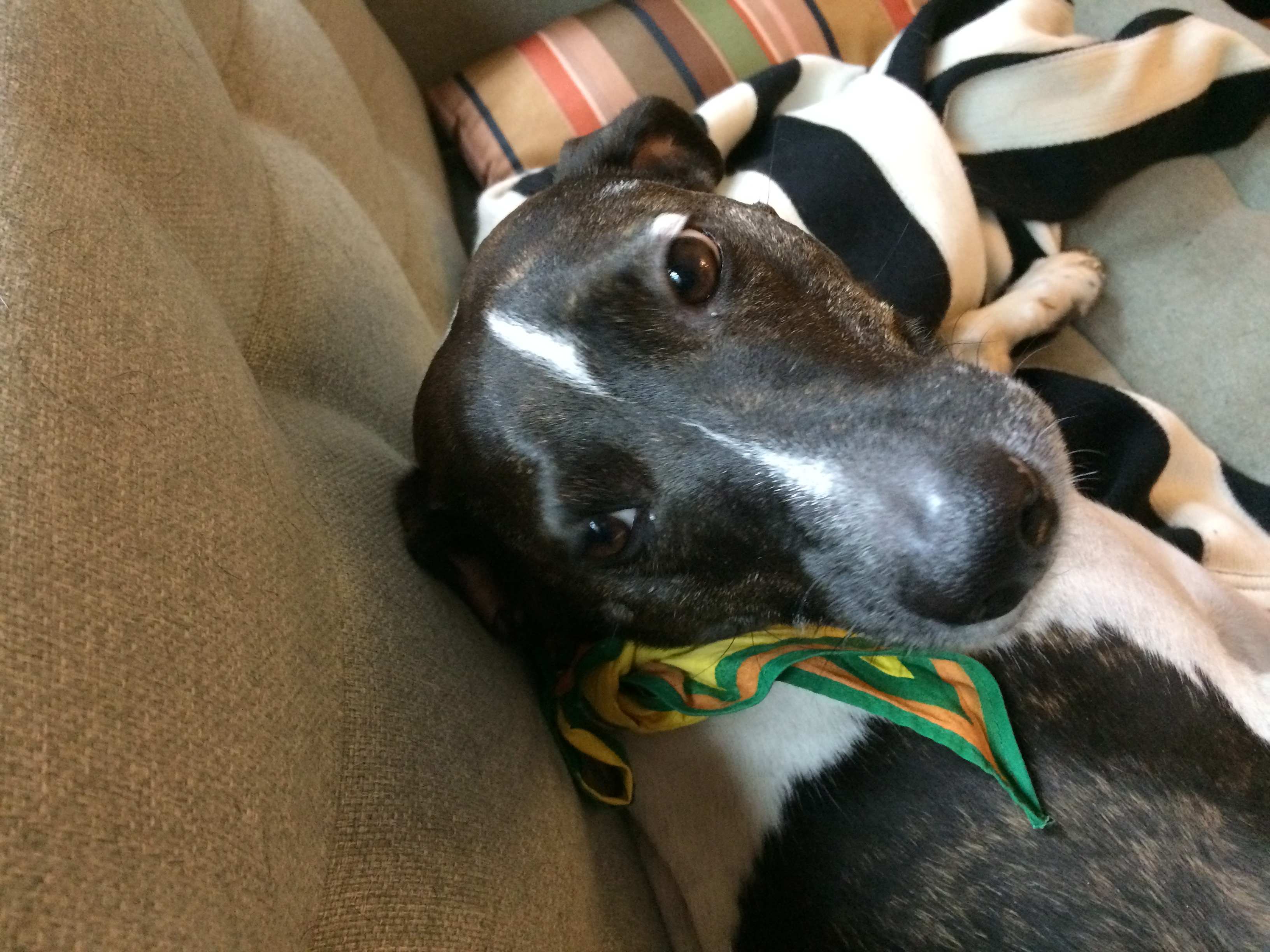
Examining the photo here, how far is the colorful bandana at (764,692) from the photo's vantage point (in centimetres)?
144

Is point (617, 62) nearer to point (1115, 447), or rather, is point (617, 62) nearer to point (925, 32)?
point (925, 32)

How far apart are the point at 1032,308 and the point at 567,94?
5.45 ft

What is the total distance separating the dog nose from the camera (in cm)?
121

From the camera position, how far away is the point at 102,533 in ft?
2.76

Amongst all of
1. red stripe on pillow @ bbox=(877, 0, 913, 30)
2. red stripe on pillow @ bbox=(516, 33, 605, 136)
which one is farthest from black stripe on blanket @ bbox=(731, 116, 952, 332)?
red stripe on pillow @ bbox=(877, 0, 913, 30)

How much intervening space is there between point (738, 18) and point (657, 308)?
82.1 inches

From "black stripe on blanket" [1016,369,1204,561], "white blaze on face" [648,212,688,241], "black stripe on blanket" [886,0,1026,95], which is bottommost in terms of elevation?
"black stripe on blanket" [1016,369,1204,561]

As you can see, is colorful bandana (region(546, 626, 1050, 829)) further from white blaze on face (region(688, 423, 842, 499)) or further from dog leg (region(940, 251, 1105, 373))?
dog leg (region(940, 251, 1105, 373))

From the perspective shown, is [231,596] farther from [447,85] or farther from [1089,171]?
[447,85]

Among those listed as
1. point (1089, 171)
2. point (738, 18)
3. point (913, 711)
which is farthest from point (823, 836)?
point (738, 18)

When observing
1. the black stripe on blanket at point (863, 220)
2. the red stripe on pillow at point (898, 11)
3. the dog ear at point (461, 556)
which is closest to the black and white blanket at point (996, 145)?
the black stripe on blanket at point (863, 220)

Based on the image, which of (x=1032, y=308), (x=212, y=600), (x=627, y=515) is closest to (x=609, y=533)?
(x=627, y=515)

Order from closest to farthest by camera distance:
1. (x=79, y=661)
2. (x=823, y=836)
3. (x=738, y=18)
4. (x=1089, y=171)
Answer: (x=79, y=661)
(x=823, y=836)
(x=1089, y=171)
(x=738, y=18)

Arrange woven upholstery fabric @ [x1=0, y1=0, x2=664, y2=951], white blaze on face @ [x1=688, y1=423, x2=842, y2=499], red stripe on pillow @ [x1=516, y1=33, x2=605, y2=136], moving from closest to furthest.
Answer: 1. woven upholstery fabric @ [x1=0, y1=0, x2=664, y2=951]
2. white blaze on face @ [x1=688, y1=423, x2=842, y2=499]
3. red stripe on pillow @ [x1=516, y1=33, x2=605, y2=136]
